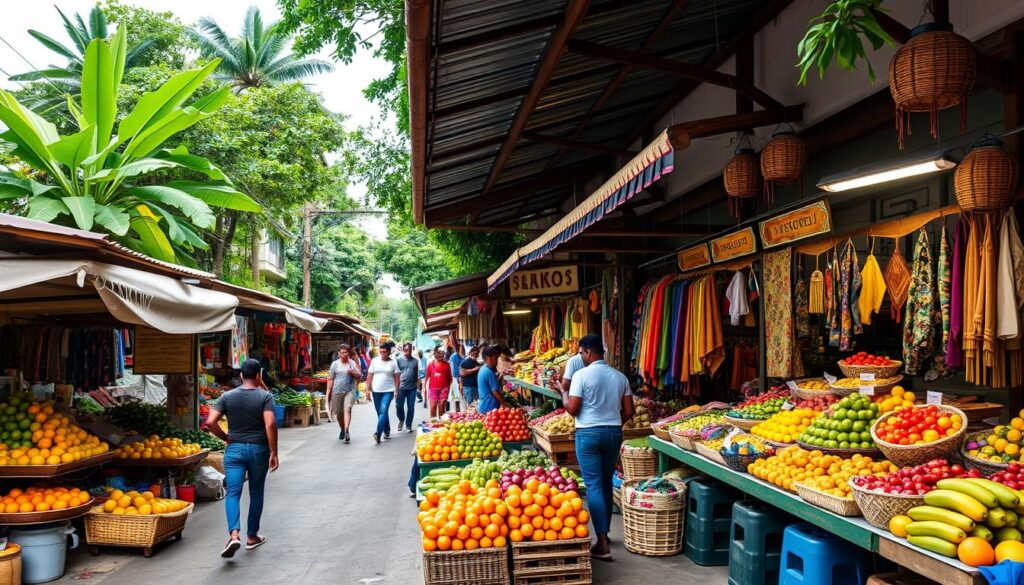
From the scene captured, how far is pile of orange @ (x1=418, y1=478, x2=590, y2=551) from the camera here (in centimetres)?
485

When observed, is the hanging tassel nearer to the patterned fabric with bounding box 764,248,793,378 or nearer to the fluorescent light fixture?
the patterned fabric with bounding box 764,248,793,378

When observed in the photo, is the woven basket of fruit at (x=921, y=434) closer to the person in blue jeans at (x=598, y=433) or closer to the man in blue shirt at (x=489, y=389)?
the person in blue jeans at (x=598, y=433)

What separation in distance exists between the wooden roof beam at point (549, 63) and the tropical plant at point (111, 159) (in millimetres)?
6285

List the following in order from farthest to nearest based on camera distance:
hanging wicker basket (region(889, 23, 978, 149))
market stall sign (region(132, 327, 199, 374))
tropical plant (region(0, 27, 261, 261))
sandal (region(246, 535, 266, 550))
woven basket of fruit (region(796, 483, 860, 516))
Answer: tropical plant (region(0, 27, 261, 261))
market stall sign (region(132, 327, 199, 374))
sandal (region(246, 535, 266, 550))
woven basket of fruit (region(796, 483, 860, 516))
hanging wicker basket (region(889, 23, 978, 149))

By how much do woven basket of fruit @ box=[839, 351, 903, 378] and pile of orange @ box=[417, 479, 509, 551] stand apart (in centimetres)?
299

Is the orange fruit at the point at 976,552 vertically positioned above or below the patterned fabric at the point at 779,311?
below

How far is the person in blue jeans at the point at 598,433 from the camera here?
6.02 m

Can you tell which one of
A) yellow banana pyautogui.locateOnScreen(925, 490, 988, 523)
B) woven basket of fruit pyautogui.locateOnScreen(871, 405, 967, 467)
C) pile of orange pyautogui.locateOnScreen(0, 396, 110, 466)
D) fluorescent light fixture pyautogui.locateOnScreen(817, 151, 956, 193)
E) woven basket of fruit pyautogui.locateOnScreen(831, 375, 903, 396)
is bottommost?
pile of orange pyautogui.locateOnScreen(0, 396, 110, 466)

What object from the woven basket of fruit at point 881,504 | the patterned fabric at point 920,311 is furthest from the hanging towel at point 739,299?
the woven basket of fruit at point 881,504

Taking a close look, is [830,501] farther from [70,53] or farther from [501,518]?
[70,53]

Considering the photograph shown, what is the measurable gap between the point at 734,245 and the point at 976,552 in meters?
4.29

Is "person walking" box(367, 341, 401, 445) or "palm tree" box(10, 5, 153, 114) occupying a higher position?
"palm tree" box(10, 5, 153, 114)

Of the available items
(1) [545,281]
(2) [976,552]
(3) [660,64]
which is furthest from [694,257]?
(2) [976,552]

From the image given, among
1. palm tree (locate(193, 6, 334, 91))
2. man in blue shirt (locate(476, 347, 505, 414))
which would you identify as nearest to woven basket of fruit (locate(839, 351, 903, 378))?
man in blue shirt (locate(476, 347, 505, 414))
